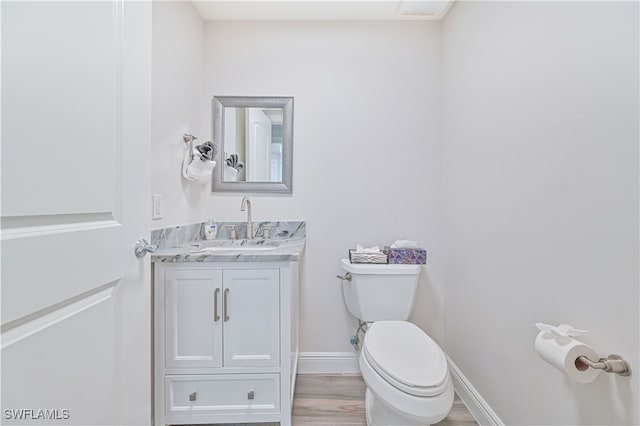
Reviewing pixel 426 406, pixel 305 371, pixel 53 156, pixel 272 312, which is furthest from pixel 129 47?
pixel 305 371

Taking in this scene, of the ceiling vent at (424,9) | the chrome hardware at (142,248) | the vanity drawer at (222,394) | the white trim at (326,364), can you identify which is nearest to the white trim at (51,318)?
the chrome hardware at (142,248)

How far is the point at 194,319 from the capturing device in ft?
4.68

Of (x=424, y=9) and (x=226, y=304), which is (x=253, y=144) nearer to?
(x=226, y=304)

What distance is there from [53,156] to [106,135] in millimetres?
170

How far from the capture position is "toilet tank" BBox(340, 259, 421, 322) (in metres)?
1.80

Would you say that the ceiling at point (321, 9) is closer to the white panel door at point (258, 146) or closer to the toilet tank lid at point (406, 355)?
the white panel door at point (258, 146)

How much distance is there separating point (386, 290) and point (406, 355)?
0.51 meters

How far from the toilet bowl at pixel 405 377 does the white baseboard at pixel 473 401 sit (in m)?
0.45

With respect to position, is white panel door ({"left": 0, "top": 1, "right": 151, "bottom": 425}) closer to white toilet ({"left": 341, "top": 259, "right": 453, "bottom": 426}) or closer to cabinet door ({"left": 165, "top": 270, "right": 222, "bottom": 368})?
cabinet door ({"left": 165, "top": 270, "right": 222, "bottom": 368})

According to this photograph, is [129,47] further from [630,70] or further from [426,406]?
[426,406]

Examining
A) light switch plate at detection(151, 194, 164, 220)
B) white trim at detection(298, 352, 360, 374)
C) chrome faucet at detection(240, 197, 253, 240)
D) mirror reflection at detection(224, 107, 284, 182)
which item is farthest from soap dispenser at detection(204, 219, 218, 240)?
white trim at detection(298, 352, 360, 374)

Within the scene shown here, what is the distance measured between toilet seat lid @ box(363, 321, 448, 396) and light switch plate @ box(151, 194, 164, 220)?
3.76ft

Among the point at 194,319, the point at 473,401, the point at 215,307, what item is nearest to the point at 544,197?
the point at 473,401

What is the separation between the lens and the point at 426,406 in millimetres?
1119
